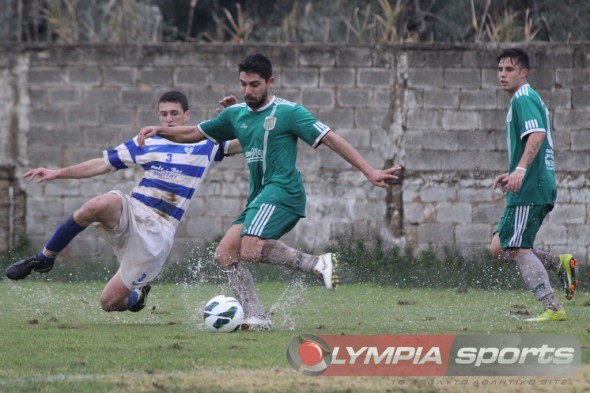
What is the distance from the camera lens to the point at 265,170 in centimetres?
850

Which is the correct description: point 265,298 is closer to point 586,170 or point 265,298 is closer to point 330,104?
point 330,104

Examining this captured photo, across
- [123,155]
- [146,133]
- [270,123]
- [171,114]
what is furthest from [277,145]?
[123,155]

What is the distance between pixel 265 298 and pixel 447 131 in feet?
11.6

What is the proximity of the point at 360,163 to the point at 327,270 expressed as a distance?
761mm

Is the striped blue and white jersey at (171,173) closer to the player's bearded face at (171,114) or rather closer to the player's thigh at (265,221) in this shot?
the player's bearded face at (171,114)

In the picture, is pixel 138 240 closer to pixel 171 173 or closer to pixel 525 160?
pixel 171 173

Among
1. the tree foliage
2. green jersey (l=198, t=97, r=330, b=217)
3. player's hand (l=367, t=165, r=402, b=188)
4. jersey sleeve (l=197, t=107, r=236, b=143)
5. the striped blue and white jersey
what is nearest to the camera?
player's hand (l=367, t=165, r=402, b=188)

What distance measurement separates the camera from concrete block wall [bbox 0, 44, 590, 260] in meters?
13.8

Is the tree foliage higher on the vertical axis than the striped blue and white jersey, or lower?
higher

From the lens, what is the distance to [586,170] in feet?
45.1

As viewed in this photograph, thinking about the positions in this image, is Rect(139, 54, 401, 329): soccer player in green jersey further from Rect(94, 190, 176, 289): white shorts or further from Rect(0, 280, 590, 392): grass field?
Rect(94, 190, 176, 289): white shorts

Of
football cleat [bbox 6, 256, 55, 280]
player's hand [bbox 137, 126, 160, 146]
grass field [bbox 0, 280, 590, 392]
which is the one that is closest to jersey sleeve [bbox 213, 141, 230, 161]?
player's hand [bbox 137, 126, 160, 146]

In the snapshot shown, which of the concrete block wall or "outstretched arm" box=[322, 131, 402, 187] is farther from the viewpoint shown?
the concrete block wall

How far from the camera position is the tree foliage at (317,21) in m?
14.7
